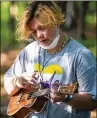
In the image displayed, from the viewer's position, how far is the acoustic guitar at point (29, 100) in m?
3.35

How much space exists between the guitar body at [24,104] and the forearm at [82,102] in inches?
10.4

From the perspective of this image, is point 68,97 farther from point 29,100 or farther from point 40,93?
point 29,100

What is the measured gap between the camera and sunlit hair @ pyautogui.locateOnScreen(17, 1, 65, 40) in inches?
132

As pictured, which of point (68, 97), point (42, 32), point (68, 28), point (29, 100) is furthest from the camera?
point (68, 28)

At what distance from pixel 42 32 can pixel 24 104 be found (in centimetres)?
63

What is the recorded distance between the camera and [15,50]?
17062mm

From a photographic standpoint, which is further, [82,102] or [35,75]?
[35,75]

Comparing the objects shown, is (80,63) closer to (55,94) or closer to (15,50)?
(55,94)

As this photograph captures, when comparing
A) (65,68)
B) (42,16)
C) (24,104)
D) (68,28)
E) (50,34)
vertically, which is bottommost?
(24,104)

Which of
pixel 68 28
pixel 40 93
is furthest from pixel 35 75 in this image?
pixel 68 28

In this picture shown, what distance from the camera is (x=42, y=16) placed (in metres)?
3.36

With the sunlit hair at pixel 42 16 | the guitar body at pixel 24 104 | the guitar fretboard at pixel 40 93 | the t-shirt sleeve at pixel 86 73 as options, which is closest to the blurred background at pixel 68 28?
the guitar body at pixel 24 104

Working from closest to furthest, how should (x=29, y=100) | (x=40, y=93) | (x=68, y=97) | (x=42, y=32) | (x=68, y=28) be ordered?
1. (x=68, y=97)
2. (x=42, y=32)
3. (x=40, y=93)
4. (x=29, y=100)
5. (x=68, y=28)

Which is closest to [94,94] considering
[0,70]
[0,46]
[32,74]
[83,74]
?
[83,74]
